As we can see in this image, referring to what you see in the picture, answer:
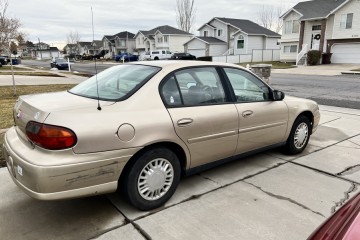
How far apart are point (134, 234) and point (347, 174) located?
9.74 ft

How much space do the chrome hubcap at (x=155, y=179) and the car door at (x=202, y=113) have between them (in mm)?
331

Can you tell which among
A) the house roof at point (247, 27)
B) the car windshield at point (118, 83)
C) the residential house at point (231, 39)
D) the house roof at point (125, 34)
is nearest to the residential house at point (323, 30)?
the residential house at point (231, 39)

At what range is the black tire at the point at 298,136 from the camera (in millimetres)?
4649

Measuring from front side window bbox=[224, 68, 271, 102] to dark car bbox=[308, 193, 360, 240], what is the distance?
2.27m

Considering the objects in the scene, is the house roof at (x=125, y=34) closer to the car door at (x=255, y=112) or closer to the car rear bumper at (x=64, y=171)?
the car door at (x=255, y=112)

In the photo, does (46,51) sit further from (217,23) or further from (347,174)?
(347,174)

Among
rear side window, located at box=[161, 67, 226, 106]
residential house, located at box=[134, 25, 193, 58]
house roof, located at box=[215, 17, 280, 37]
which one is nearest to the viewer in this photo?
rear side window, located at box=[161, 67, 226, 106]

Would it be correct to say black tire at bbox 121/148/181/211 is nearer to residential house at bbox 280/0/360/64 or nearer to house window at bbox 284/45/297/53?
residential house at bbox 280/0/360/64

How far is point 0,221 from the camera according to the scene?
295cm

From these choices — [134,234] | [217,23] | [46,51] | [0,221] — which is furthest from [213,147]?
[46,51]

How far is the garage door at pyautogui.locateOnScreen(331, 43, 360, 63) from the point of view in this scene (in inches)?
1212

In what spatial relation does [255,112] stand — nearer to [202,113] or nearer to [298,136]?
[202,113]

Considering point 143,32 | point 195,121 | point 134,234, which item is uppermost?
point 143,32

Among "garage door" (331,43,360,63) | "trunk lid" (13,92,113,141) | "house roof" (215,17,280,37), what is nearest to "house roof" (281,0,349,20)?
"garage door" (331,43,360,63)
